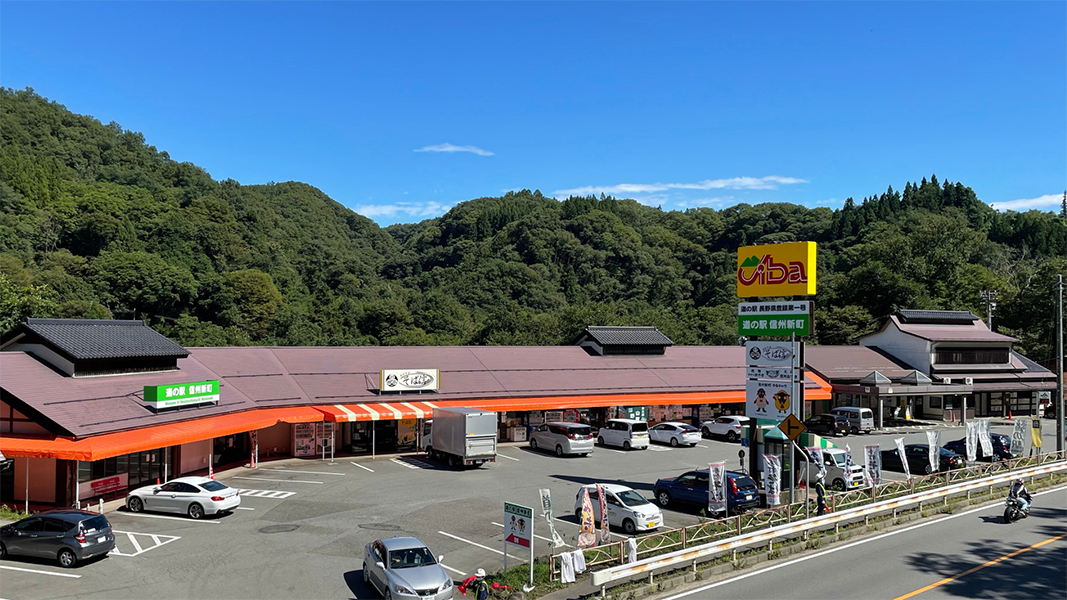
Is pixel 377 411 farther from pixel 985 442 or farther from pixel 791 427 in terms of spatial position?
pixel 985 442

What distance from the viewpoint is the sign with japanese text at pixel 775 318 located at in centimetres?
2764

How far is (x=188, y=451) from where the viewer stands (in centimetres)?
3111

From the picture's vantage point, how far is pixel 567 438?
1476 inches

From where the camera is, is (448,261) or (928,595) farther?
(448,261)

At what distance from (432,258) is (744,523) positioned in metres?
125

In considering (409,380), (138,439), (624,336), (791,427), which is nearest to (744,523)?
(791,427)

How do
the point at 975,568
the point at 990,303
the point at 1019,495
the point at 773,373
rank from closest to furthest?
the point at 975,568, the point at 1019,495, the point at 773,373, the point at 990,303

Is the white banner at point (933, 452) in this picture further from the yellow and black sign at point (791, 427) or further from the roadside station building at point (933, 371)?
the roadside station building at point (933, 371)

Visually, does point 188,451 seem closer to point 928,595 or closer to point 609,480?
point 609,480

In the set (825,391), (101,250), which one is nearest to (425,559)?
(825,391)

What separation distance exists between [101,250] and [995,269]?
129868mm

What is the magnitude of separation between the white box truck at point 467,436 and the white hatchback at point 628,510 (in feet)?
32.3

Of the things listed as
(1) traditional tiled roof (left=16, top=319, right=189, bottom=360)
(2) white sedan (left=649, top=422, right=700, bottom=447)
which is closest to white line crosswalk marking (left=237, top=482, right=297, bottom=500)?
(1) traditional tiled roof (left=16, top=319, right=189, bottom=360)

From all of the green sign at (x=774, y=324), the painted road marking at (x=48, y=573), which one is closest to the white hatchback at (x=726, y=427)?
the green sign at (x=774, y=324)
